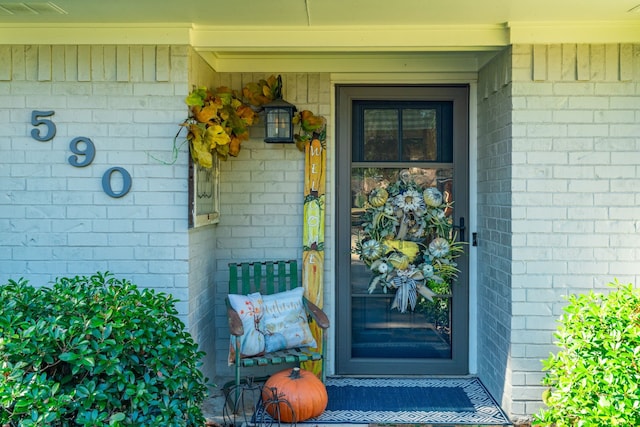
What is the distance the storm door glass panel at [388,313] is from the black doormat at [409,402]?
229 millimetres

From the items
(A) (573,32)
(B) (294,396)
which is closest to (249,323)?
(B) (294,396)

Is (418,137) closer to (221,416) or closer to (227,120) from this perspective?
(227,120)

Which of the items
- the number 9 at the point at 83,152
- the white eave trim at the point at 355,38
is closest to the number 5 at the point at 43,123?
the number 9 at the point at 83,152

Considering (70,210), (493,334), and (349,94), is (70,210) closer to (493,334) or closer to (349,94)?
(349,94)

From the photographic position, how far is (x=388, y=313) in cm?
444

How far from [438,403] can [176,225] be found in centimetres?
199

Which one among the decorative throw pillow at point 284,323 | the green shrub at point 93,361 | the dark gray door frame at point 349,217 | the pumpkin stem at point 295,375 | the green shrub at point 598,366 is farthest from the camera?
the dark gray door frame at point 349,217

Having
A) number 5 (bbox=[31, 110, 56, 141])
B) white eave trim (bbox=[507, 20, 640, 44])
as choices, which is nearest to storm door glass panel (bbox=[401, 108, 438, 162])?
white eave trim (bbox=[507, 20, 640, 44])

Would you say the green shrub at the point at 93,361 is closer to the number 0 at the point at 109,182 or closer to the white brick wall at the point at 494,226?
the number 0 at the point at 109,182

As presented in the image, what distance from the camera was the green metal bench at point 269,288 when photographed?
3637 mm

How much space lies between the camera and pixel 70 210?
3.64 metres

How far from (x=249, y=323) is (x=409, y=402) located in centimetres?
114

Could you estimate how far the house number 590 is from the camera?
3.61 meters

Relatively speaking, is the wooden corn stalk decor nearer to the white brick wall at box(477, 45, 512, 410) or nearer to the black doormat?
the black doormat
